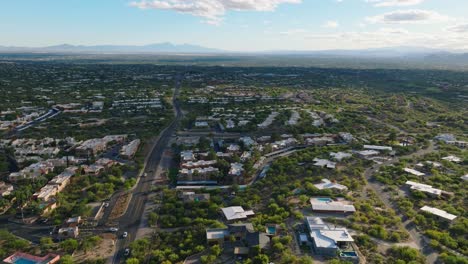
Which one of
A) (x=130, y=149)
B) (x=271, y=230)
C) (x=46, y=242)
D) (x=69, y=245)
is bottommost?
(x=46, y=242)

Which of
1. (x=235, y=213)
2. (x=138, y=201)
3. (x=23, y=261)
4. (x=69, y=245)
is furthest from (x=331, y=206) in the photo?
(x=23, y=261)

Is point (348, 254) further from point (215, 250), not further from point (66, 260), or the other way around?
point (66, 260)

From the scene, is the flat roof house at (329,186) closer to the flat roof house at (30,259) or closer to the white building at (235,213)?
the white building at (235,213)

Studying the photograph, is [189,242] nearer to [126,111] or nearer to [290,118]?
[290,118]

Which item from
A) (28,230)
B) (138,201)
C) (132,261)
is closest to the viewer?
(132,261)

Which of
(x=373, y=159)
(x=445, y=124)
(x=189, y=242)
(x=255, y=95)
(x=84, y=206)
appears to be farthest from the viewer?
(x=255, y=95)

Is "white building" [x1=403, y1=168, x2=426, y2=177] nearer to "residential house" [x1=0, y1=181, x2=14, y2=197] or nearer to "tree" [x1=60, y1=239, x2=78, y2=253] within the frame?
"tree" [x1=60, y1=239, x2=78, y2=253]

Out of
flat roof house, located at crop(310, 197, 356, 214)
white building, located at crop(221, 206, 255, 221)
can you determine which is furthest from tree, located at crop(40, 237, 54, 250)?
flat roof house, located at crop(310, 197, 356, 214)

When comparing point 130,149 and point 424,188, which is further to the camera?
point 130,149

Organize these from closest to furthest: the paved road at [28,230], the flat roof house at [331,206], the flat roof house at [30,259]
→ the flat roof house at [30,259] < the paved road at [28,230] < the flat roof house at [331,206]

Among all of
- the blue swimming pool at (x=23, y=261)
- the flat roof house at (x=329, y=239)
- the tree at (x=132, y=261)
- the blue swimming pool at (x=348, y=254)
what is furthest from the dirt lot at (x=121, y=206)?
the blue swimming pool at (x=348, y=254)

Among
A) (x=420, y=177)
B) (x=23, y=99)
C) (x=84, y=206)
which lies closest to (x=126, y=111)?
(x=23, y=99)
